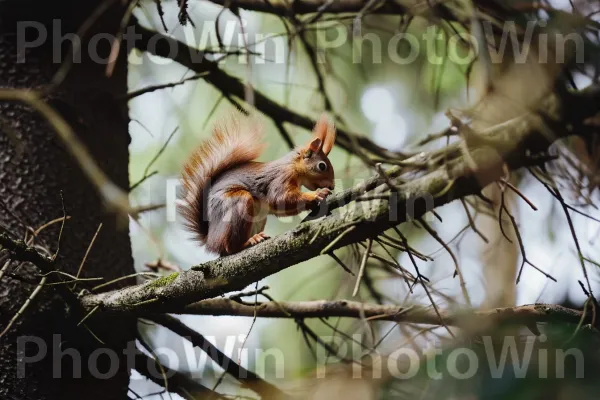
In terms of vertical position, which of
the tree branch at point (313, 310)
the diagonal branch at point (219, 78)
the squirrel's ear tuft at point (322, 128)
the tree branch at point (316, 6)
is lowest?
the tree branch at point (313, 310)

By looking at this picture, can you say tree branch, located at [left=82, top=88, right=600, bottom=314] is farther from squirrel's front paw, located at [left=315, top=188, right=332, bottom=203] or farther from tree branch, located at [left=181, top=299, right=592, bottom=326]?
squirrel's front paw, located at [left=315, top=188, right=332, bottom=203]

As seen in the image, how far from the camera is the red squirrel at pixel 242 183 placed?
6.05 feet

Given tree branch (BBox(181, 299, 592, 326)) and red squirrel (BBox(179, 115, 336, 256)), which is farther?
red squirrel (BBox(179, 115, 336, 256))

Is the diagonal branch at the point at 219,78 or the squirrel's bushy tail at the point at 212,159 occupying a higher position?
the diagonal branch at the point at 219,78

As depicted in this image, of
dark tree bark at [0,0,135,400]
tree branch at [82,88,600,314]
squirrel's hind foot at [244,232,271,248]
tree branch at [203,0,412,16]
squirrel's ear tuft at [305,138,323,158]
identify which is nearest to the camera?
tree branch at [82,88,600,314]

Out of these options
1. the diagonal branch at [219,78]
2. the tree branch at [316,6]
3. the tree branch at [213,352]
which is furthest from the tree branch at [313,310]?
the tree branch at [316,6]

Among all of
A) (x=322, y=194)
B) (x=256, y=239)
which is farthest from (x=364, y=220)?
(x=256, y=239)

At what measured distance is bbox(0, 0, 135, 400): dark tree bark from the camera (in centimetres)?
169

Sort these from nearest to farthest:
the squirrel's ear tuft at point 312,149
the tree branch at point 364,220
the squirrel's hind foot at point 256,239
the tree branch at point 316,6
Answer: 1. the tree branch at point 364,220
2. the squirrel's hind foot at point 256,239
3. the tree branch at point 316,6
4. the squirrel's ear tuft at point 312,149

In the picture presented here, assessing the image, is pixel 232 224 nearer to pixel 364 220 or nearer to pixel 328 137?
pixel 328 137

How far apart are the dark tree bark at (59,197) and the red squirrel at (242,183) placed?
0.78 ft

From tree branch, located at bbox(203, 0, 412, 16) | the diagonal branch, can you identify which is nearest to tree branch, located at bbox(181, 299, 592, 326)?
the diagonal branch

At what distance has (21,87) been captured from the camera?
6.11 ft

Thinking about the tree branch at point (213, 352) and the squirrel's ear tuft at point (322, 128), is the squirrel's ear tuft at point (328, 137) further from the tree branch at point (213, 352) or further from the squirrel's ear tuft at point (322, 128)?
the tree branch at point (213, 352)
